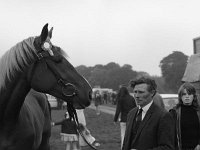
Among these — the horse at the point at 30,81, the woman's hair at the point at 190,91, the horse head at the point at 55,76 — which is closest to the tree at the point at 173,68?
the woman's hair at the point at 190,91

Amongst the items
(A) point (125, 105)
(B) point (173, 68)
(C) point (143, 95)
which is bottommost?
(B) point (173, 68)

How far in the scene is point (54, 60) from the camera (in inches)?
151

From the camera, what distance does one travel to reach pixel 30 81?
3906 mm

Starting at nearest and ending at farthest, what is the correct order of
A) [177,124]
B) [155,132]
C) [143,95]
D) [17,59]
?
[155,132] < [143,95] < [17,59] < [177,124]

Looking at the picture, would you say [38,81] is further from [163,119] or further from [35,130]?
[163,119]

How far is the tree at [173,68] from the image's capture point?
235 feet

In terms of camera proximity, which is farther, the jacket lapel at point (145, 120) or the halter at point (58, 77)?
the halter at point (58, 77)

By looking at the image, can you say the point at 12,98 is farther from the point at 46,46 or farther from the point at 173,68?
the point at 173,68

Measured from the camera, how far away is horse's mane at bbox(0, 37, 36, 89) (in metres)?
3.88

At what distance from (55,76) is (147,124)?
Result: 1365 mm

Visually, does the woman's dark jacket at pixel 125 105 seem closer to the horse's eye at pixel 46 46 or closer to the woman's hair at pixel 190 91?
the woman's hair at pixel 190 91

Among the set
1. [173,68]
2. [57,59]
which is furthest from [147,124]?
[173,68]

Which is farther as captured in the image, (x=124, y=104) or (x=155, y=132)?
(x=124, y=104)

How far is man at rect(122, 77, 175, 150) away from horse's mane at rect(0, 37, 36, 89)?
139cm
